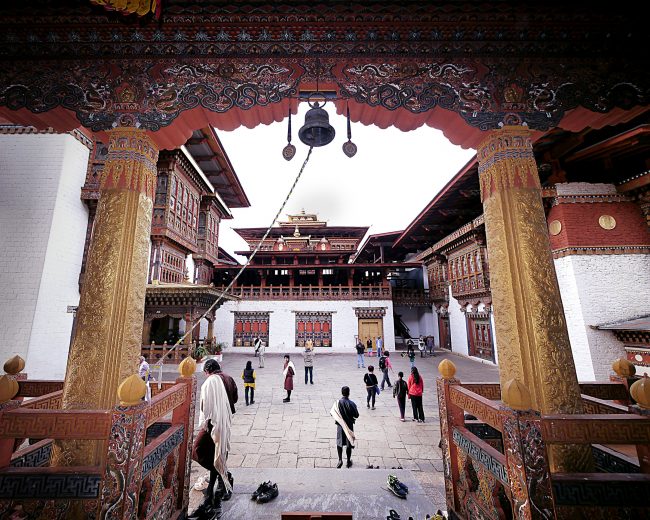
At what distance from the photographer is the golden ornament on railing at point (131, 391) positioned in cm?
207

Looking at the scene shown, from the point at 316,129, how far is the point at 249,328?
1982cm

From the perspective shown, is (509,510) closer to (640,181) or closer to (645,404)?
(645,404)

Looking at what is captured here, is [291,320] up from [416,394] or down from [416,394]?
up

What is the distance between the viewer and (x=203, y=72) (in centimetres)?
326

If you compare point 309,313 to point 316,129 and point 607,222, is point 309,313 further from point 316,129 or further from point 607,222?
point 316,129

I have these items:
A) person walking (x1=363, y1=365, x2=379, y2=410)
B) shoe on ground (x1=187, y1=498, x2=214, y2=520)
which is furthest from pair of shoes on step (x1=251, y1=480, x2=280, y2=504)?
person walking (x1=363, y1=365, x2=379, y2=410)

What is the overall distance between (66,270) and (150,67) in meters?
8.30

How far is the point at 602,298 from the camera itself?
316 inches

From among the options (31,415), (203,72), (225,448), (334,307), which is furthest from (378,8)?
(334,307)

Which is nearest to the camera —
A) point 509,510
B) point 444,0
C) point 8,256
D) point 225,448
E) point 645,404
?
point 645,404

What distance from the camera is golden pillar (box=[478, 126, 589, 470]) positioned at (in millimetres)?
2760

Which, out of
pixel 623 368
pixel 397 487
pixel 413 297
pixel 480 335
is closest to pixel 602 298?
pixel 623 368

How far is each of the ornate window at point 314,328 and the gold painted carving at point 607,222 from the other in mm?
15983

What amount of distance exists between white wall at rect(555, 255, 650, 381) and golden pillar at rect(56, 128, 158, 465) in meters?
10.4
